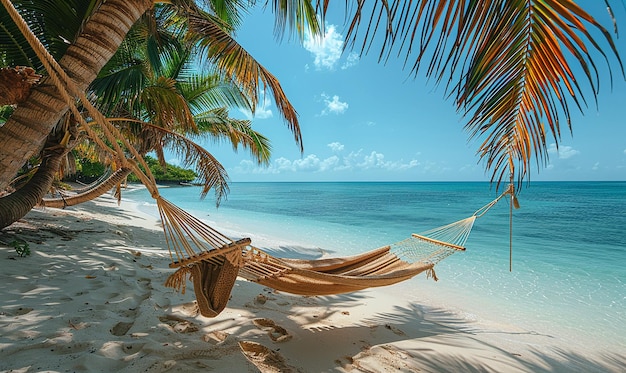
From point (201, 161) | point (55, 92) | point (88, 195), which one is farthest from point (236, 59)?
point (88, 195)

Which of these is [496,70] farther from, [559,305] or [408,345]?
[559,305]

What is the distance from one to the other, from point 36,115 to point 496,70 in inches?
61.5

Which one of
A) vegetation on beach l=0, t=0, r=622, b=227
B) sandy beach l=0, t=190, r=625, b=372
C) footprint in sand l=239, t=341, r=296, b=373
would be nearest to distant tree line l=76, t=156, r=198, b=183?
vegetation on beach l=0, t=0, r=622, b=227

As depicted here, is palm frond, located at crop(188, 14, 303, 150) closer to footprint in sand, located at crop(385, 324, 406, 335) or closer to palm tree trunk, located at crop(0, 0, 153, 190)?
palm tree trunk, located at crop(0, 0, 153, 190)

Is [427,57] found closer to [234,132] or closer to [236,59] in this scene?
[236,59]

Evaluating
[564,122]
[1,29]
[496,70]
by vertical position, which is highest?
[1,29]

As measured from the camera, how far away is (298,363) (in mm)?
1285

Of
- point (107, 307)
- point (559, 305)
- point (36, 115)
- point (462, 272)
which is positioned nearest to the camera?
point (36, 115)

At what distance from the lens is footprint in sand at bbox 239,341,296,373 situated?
1.20 meters

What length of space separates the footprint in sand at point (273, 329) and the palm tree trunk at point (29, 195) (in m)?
2.03

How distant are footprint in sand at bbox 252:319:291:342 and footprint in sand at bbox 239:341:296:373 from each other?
0.13m

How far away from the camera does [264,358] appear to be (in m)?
1.27

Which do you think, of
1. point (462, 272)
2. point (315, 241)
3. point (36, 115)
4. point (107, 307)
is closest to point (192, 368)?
point (107, 307)

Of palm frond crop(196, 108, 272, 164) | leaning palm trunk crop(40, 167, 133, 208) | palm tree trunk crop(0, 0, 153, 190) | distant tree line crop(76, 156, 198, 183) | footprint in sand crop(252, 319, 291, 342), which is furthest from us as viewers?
distant tree line crop(76, 156, 198, 183)
